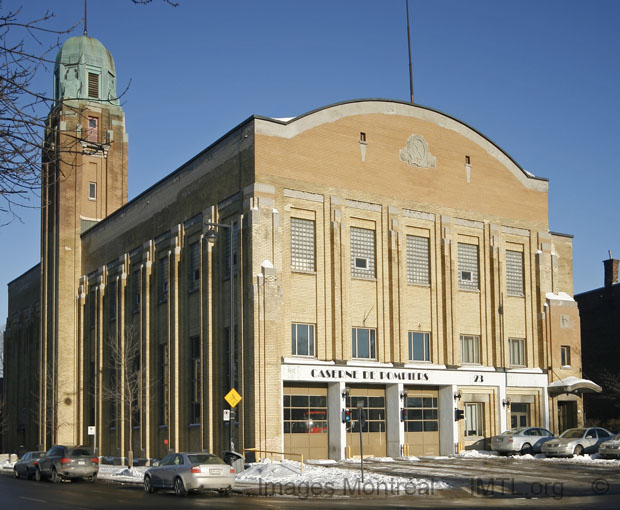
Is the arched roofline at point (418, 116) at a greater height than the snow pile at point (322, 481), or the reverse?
the arched roofline at point (418, 116)

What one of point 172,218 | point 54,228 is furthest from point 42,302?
point 172,218

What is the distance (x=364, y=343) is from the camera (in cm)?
4266

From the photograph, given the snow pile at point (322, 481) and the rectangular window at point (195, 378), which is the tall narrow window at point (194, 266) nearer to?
the rectangular window at point (195, 378)

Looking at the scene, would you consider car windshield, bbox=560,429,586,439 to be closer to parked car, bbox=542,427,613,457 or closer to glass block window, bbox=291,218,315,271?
parked car, bbox=542,427,613,457

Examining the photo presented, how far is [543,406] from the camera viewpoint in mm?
47594

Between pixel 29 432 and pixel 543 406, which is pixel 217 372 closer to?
pixel 543 406

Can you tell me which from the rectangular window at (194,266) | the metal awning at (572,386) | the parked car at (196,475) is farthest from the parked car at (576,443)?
the rectangular window at (194,266)

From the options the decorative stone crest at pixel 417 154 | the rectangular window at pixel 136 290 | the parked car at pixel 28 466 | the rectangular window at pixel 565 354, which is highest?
the decorative stone crest at pixel 417 154

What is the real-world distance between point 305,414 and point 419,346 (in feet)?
25.3

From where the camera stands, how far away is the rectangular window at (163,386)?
47.3 metres

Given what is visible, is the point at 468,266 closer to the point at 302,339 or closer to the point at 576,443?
the point at 576,443

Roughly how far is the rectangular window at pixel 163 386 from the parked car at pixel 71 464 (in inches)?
377

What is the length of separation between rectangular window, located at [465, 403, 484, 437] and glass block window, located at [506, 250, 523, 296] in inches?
266

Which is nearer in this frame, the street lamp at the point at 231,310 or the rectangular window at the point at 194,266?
the street lamp at the point at 231,310
